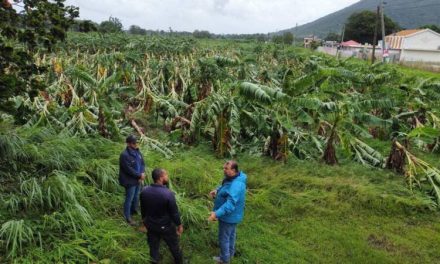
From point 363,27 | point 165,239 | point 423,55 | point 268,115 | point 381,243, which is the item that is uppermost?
point 363,27

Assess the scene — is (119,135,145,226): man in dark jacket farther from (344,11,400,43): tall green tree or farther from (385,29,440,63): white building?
(344,11,400,43): tall green tree


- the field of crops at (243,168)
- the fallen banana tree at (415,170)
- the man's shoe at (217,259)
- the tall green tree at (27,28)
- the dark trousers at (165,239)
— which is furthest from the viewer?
the fallen banana tree at (415,170)

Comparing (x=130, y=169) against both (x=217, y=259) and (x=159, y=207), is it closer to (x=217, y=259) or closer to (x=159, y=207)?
(x=159, y=207)

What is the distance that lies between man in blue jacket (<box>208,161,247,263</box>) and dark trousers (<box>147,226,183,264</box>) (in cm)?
50

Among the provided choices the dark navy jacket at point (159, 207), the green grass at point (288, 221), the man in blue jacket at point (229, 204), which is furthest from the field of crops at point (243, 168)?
the dark navy jacket at point (159, 207)

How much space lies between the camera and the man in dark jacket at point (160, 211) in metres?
4.93

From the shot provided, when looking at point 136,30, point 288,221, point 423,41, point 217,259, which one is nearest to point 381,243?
point 288,221

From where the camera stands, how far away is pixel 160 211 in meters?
4.98

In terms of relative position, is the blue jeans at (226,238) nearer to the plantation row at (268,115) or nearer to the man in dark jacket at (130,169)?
the man in dark jacket at (130,169)

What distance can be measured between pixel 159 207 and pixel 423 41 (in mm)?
78713

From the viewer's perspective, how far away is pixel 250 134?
11.3m

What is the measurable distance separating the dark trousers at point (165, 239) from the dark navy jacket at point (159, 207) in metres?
0.07

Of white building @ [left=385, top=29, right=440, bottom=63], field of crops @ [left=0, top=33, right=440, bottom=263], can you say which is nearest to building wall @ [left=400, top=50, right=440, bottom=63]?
white building @ [left=385, top=29, right=440, bottom=63]

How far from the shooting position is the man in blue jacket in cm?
517
